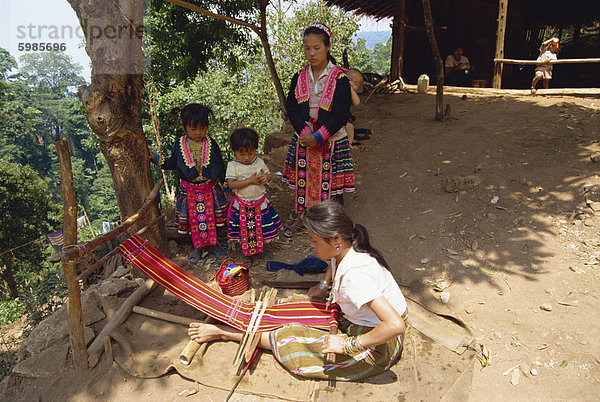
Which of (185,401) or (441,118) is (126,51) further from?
(441,118)

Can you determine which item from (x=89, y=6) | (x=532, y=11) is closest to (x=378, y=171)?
(x=89, y=6)

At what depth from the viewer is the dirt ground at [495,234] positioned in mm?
2549

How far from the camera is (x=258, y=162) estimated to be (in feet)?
11.8

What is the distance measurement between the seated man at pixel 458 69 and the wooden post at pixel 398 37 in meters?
1.56

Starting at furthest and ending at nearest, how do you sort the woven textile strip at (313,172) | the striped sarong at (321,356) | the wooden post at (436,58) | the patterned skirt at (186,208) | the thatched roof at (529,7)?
the thatched roof at (529,7) < the wooden post at (436,58) < the woven textile strip at (313,172) < the patterned skirt at (186,208) < the striped sarong at (321,356)

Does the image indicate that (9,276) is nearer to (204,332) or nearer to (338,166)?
(204,332)

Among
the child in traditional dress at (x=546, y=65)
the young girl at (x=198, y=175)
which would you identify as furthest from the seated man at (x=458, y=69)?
the young girl at (x=198, y=175)

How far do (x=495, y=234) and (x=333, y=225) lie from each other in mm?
2498

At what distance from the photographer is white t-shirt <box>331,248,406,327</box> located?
2.06m

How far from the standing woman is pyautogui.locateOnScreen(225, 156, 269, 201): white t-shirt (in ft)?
1.86

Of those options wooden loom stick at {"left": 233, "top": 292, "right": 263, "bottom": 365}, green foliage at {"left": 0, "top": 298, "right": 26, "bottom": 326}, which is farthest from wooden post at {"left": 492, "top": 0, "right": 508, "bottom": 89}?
green foliage at {"left": 0, "top": 298, "right": 26, "bottom": 326}

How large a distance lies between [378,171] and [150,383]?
4.13 meters

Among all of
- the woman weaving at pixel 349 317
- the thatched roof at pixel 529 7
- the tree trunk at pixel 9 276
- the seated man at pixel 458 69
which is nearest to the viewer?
the woman weaving at pixel 349 317

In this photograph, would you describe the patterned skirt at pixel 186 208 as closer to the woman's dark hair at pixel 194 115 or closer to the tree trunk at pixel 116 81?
the tree trunk at pixel 116 81
